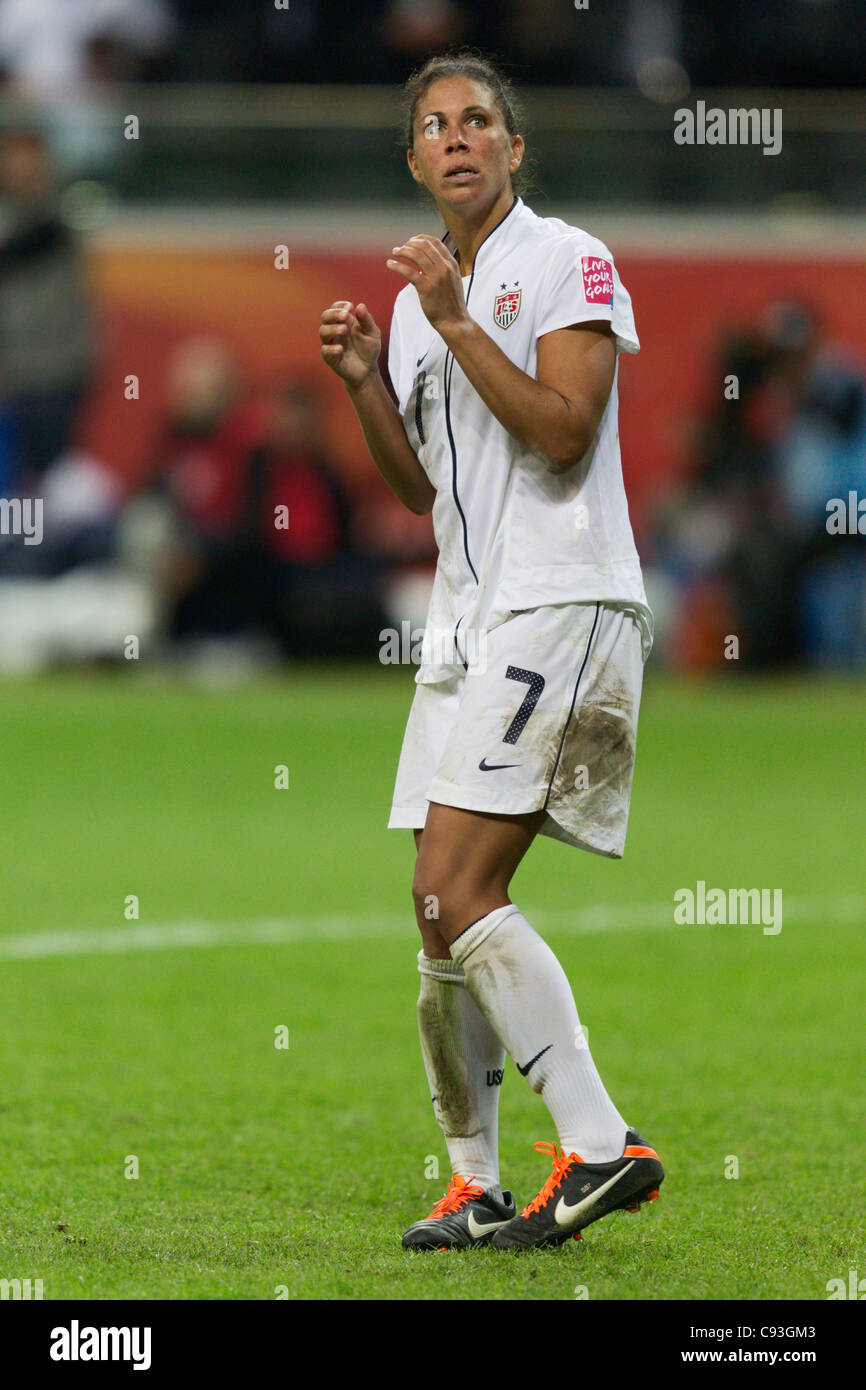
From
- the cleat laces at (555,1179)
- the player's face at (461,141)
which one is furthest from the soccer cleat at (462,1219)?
the player's face at (461,141)

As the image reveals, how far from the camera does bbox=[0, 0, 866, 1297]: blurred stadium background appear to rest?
50.7ft

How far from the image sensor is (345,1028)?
680 centimetres

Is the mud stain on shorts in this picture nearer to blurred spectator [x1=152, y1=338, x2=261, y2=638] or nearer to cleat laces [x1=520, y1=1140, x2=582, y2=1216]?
cleat laces [x1=520, y1=1140, x2=582, y2=1216]

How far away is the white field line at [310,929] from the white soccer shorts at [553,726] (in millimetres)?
3949

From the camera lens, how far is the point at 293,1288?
3926 millimetres

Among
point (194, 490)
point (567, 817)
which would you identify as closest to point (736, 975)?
point (567, 817)

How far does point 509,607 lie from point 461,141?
0.99 meters

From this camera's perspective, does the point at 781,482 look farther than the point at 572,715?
Yes

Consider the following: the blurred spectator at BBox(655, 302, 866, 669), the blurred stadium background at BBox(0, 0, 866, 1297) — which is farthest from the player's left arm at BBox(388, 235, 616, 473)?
the blurred spectator at BBox(655, 302, 866, 669)

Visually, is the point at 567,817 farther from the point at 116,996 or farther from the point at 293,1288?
the point at 116,996

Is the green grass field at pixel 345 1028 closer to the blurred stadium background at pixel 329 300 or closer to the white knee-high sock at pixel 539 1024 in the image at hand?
the white knee-high sock at pixel 539 1024

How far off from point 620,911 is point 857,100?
510 inches

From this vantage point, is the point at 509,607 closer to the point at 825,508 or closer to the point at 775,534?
the point at 775,534

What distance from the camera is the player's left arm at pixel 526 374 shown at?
407 cm
